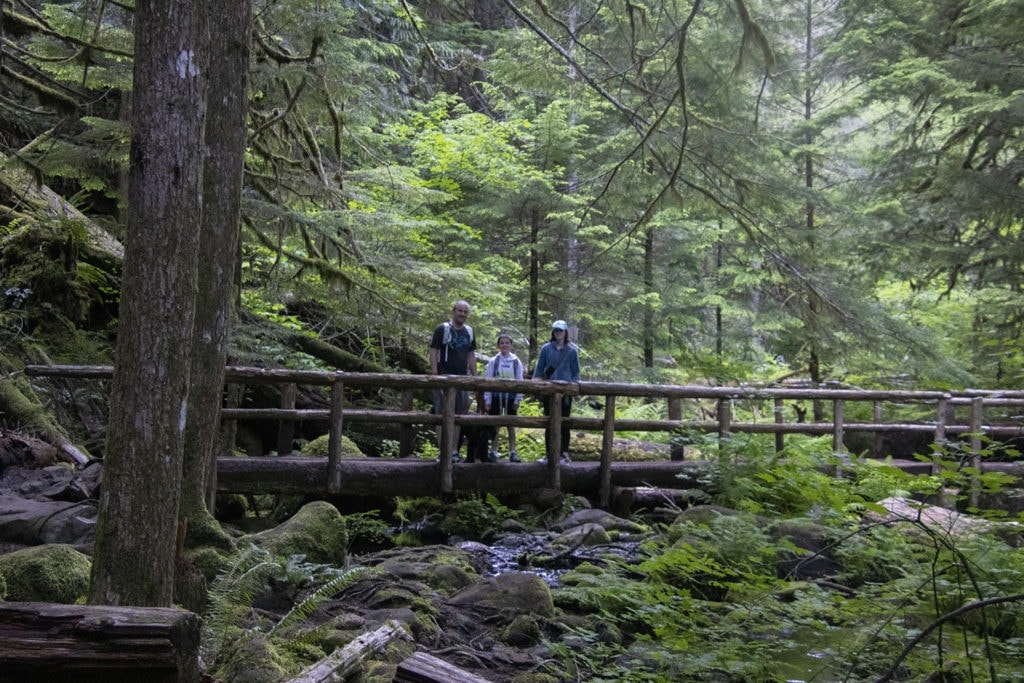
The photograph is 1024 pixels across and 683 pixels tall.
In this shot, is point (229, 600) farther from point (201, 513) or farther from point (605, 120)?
point (605, 120)

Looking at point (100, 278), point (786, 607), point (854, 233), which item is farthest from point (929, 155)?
point (100, 278)

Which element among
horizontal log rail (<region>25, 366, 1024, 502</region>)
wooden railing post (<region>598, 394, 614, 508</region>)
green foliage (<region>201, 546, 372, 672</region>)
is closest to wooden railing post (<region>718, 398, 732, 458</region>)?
horizontal log rail (<region>25, 366, 1024, 502</region>)

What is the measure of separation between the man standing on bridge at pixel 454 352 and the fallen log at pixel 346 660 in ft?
18.7

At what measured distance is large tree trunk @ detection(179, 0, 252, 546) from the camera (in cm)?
565

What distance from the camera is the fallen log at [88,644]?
2.78 m

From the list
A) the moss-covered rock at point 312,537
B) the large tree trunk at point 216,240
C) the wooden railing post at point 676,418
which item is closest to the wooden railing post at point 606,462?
the wooden railing post at point 676,418

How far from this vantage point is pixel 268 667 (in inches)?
159

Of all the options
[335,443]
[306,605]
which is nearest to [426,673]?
[306,605]

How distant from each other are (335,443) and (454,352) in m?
1.90

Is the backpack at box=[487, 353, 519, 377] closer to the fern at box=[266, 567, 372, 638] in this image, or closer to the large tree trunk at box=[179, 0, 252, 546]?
the large tree trunk at box=[179, 0, 252, 546]

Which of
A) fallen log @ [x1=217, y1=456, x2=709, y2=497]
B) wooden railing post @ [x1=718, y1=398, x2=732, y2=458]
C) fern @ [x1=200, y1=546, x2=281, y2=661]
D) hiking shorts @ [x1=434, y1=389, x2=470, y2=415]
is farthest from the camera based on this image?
wooden railing post @ [x1=718, y1=398, x2=732, y2=458]

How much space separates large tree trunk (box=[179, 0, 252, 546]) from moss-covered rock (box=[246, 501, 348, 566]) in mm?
1080

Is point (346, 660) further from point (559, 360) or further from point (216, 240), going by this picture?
point (559, 360)

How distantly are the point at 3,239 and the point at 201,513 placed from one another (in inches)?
305
